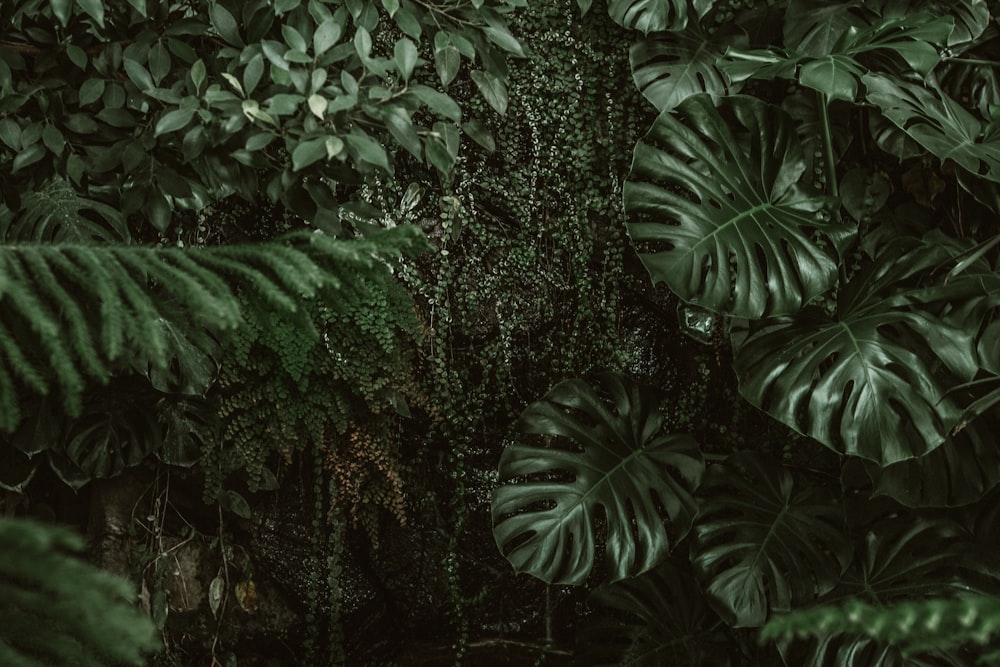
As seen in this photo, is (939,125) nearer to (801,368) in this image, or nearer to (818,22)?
(818,22)

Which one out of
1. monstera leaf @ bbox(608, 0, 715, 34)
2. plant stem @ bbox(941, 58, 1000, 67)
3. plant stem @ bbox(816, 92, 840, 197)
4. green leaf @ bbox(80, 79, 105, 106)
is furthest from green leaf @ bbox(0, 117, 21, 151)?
plant stem @ bbox(941, 58, 1000, 67)

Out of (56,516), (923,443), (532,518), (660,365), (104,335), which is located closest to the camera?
(104,335)

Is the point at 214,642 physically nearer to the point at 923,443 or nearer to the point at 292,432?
the point at 292,432

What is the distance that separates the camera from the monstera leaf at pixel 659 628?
198 cm

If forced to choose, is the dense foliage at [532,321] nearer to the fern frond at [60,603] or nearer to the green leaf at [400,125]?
the green leaf at [400,125]

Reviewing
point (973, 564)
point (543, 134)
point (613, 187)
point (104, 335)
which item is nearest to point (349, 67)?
point (543, 134)

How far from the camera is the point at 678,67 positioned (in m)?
2.07

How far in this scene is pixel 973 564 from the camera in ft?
5.71

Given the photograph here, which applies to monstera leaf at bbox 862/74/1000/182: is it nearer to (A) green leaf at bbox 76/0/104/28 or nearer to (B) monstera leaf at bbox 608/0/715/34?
(B) monstera leaf at bbox 608/0/715/34

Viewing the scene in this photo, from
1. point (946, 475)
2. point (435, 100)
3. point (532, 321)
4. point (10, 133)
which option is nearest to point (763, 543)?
point (946, 475)

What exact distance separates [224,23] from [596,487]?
1306 millimetres

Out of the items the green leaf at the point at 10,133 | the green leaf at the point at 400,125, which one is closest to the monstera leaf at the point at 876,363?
the green leaf at the point at 400,125

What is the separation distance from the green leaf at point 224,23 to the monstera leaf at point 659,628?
154cm

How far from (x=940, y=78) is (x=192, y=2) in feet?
6.31
